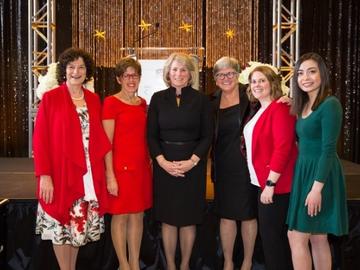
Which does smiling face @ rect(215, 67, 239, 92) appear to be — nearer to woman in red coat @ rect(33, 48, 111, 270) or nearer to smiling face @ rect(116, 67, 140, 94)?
smiling face @ rect(116, 67, 140, 94)

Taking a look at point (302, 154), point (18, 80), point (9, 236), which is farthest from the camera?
point (18, 80)

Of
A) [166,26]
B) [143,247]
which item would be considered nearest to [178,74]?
[143,247]

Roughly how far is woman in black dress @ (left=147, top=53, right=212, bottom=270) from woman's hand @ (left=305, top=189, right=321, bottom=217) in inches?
31.3

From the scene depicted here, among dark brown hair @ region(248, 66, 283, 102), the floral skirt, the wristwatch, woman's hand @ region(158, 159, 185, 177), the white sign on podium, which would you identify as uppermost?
the white sign on podium

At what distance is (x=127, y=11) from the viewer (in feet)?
25.9

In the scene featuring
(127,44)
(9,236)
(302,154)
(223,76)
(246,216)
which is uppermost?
(127,44)

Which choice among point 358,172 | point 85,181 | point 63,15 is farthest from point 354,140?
point 85,181

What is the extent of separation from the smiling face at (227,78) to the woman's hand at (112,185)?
958mm

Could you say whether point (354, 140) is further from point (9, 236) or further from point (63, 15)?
point (9, 236)

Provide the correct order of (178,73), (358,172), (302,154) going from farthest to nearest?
(358,172) → (178,73) → (302,154)

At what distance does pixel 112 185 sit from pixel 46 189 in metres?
0.43

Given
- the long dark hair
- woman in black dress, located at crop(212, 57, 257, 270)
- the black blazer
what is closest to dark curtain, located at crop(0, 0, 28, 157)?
the black blazer

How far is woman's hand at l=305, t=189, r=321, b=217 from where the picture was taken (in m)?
2.51

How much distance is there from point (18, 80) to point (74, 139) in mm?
5421
